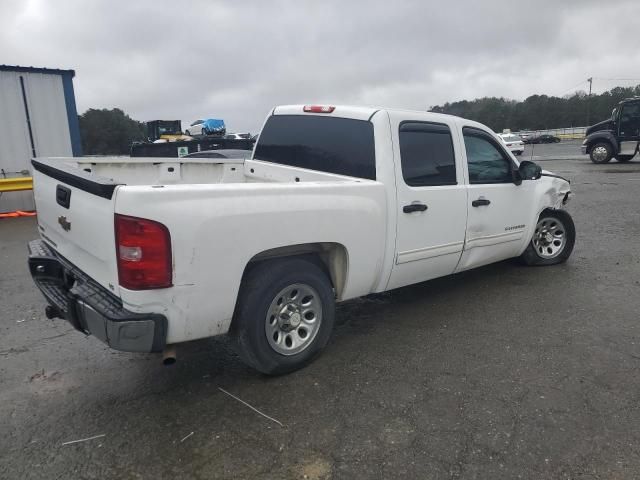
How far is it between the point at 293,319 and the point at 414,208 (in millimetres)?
1313

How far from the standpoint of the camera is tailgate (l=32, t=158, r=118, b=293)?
269 cm

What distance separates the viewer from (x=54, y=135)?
1156 centimetres

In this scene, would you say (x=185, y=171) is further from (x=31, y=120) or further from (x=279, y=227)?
(x=31, y=120)

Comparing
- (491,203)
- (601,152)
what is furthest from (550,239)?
(601,152)

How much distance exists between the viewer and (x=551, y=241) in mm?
5906

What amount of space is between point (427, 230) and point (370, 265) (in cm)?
68

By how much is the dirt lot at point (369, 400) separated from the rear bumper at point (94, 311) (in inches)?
21.5

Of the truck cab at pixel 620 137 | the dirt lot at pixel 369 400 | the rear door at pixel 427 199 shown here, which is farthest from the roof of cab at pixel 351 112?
the truck cab at pixel 620 137

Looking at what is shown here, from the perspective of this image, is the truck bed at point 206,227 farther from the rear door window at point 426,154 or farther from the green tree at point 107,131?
the green tree at point 107,131

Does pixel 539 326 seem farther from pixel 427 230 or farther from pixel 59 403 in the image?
pixel 59 403

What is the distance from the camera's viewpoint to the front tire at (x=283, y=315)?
3098mm

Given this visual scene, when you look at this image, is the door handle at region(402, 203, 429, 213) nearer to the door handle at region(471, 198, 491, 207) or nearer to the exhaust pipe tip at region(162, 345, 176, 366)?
the door handle at region(471, 198, 491, 207)

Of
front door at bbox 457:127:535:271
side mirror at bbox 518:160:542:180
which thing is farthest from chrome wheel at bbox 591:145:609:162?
side mirror at bbox 518:160:542:180

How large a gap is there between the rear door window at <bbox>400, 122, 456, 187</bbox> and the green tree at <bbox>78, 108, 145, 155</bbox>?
5388cm
